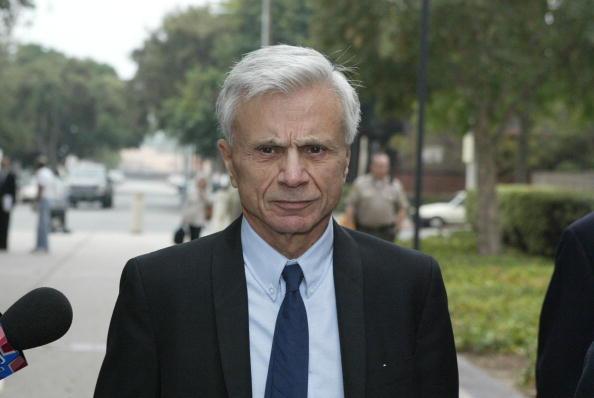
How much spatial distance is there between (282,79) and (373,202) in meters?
10.8

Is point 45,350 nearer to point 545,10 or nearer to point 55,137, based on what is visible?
point 545,10

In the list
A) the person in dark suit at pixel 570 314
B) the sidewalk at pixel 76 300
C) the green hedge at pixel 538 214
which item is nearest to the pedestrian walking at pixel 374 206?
the sidewalk at pixel 76 300

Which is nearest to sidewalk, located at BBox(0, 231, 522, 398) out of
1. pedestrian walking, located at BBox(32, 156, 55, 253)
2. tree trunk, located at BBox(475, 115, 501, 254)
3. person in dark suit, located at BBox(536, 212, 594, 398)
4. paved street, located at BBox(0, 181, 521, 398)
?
paved street, located at BBox(0, 181, 521, 398)

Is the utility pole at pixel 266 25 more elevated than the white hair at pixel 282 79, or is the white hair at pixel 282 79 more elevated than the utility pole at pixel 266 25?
the utility pole at pixel 266 25

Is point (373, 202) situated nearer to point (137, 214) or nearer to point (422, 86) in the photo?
point (422, 86)

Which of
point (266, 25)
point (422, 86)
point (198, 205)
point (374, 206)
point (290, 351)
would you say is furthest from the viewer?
point (266, 25)

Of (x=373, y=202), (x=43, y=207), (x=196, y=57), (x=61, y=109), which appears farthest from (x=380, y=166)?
(x=61, y=109)

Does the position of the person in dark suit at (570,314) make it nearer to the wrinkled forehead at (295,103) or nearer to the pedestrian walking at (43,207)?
the wrinkled forehead at (295,103)

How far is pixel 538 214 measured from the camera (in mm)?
25422

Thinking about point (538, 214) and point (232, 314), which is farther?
point (538, 214)

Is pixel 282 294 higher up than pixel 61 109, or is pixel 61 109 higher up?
pixel 282 294

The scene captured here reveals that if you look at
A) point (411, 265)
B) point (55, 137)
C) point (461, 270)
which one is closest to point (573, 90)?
point (461, 270)

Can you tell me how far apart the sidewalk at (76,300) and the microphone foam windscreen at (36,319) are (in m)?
5.99

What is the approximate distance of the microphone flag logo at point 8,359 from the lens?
2.16 meters
